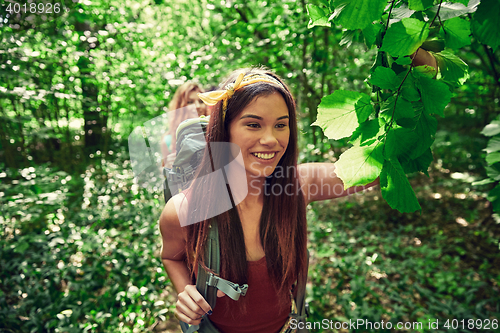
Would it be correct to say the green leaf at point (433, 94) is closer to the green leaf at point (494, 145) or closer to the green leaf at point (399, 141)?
the green leaf at point (399, 141)

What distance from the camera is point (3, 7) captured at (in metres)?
2.88

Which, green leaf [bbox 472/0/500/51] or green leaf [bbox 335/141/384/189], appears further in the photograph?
green leaf [bbox 335/141/384/189]

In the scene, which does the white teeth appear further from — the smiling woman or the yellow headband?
the yellow headband

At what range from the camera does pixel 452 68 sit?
2.23ft

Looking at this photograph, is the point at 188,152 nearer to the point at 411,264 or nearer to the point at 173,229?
the point at 173,229

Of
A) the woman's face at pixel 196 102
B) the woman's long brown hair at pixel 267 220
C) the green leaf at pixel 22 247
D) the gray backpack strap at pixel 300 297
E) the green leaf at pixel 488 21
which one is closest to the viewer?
the green leaf at pixel 488 21

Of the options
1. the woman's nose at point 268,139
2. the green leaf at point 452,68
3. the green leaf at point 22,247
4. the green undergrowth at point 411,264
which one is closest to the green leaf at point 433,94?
the green leaf at point 452,68

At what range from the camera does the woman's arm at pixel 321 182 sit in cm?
147

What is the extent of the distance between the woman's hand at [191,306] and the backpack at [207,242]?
4 centimetres

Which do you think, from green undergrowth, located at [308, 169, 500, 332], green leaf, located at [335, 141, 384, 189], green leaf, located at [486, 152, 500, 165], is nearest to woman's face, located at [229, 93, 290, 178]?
green leaf, located at [335, 141, 384, 189]

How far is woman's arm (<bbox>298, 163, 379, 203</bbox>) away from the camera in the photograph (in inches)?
58.0

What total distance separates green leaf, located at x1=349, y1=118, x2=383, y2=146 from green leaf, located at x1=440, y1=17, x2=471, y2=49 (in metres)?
0.23

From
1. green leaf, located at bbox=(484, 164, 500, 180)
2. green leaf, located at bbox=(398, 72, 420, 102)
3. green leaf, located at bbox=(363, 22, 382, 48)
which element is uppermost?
green leaf, located at bbox=(363, 22, 382, 48)

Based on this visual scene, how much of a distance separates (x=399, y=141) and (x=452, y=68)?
0.28m
